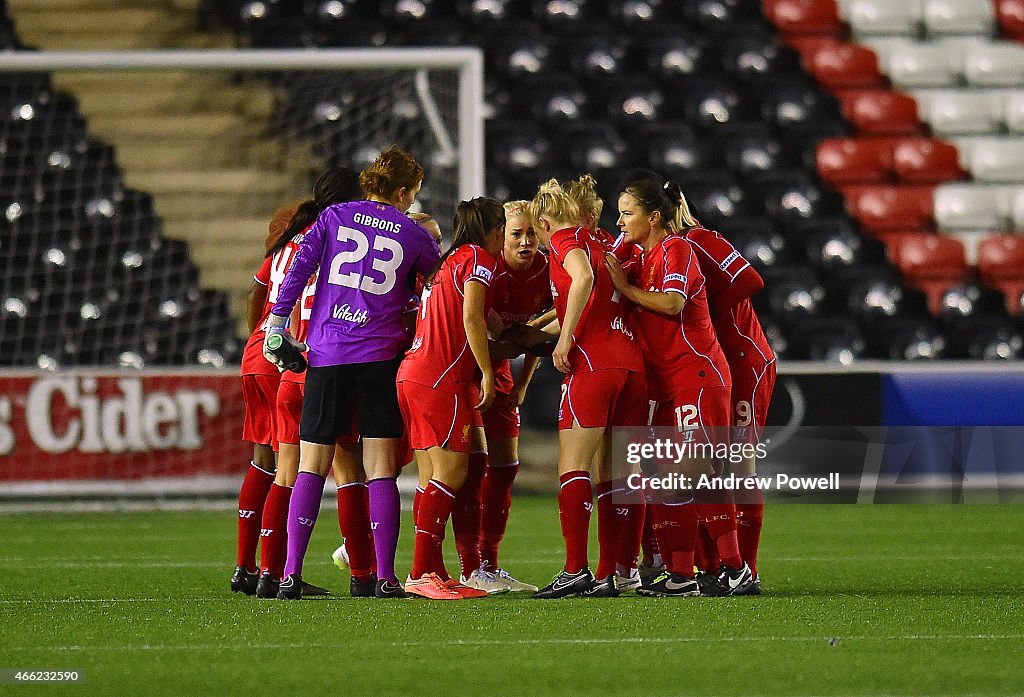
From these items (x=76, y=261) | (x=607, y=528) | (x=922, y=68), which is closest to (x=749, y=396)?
(x=607, y=528)

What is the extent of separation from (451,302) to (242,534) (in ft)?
3.85

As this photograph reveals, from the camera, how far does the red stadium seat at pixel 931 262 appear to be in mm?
13344

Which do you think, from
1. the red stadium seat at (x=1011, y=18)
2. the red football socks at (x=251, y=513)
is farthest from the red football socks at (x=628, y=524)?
the red stadium seat at (x=1011, y=18)

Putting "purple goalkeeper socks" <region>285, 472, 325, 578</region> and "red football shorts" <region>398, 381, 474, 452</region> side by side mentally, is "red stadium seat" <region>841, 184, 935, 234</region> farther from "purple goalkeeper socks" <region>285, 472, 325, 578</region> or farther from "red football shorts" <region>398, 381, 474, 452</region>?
"purple goalkeeper socks" <region>285, 472, 325, 578</region>

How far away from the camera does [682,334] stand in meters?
5.69

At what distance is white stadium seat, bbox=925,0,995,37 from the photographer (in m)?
15.0

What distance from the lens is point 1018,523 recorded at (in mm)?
8898

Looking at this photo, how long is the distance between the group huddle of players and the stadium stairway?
567 cm

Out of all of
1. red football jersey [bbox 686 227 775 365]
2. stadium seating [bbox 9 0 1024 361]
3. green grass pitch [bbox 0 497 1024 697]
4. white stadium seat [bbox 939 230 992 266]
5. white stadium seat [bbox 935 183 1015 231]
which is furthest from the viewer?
white stadium seat [bbox 935 183 1015 231]

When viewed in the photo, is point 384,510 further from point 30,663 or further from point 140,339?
point 140,339

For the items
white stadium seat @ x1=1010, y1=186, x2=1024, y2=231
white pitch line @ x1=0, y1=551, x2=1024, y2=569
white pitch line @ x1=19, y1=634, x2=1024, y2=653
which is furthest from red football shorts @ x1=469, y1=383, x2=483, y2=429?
white stadium seat @ x1=1010, y1=186, x2=1024, y2=231

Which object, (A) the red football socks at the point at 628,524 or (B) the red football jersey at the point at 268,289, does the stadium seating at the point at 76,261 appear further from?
(A) the red football socks at the point at 628,524

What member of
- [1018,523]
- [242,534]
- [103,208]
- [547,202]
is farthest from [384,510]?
[103,208]

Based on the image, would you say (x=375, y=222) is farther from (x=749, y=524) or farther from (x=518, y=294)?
(x=749, y=524)
